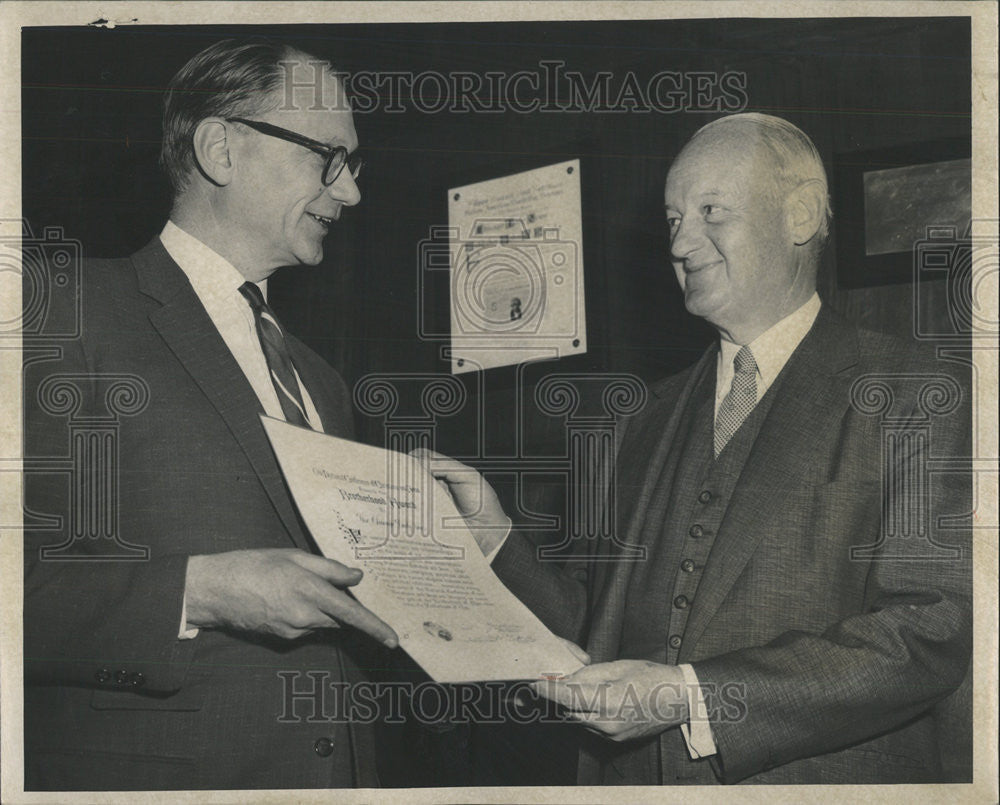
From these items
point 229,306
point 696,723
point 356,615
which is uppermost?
point 229,306

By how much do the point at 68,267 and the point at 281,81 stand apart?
61 cm

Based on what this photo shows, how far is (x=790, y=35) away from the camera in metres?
2.76

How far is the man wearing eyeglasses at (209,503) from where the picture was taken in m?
2.52

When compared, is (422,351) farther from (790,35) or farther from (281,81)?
(790,35)

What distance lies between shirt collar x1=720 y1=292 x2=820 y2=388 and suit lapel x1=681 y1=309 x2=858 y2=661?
15 mm

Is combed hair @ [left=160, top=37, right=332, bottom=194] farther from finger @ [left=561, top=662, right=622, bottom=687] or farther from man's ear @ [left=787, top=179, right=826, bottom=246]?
finger @ [left=561, top=662, right=622, bottom=687]

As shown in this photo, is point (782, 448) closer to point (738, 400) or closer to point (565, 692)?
point (738, 400)

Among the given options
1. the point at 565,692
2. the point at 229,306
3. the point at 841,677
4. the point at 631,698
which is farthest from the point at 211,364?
the point at 841,677

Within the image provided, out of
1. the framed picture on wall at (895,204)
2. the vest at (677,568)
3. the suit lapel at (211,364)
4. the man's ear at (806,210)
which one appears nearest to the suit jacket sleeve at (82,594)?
the suit lapel at (211,364)

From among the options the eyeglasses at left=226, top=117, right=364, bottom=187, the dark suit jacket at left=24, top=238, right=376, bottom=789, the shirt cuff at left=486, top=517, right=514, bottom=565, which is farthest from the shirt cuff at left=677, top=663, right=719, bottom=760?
the eyeglasses at left=226, top=117, right=364, bottom=187

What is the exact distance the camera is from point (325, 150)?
271 cm

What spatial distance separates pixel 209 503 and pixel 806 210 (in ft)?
4.55

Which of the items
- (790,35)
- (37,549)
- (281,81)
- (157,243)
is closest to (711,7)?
(790,35)

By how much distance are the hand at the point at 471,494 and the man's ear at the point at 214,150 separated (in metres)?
0.73
